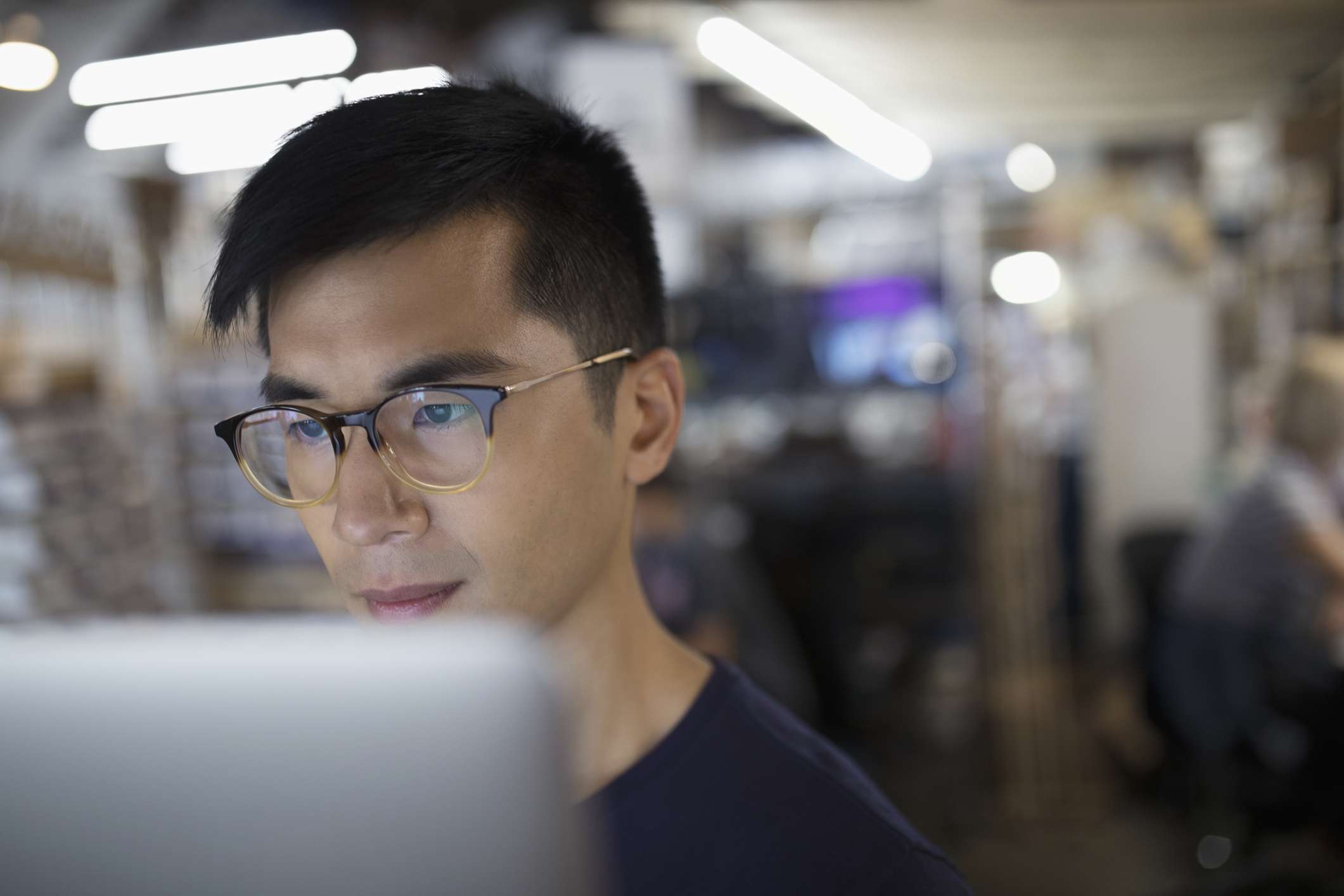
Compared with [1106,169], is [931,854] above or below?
below

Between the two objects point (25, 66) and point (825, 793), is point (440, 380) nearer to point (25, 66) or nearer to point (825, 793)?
point (825, 793)

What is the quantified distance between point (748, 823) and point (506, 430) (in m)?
0.37

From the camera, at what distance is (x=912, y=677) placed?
445cm

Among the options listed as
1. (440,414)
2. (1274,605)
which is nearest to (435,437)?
(440,414)

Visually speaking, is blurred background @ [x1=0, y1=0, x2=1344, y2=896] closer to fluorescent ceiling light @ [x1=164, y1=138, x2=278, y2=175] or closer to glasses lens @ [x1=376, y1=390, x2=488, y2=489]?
fluorescent ceiling light @ [x1=164, y1=138, x2=278, y2=175]

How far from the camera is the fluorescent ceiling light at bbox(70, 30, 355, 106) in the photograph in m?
2.08

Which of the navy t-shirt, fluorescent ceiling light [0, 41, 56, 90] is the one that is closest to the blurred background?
fluorescent ceiling light [0, 41, 56, 90]

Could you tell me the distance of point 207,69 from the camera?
7.67ft

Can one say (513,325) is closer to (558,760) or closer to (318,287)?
(318,287)

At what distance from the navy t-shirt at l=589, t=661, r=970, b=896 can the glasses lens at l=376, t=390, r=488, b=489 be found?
279 mm

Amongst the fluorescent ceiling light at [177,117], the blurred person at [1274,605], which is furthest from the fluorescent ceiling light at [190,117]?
the blurred person at [1274,605]

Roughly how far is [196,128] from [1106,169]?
639cm

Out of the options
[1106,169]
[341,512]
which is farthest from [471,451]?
[1106,169]

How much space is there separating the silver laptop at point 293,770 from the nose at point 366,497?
0.91ft
